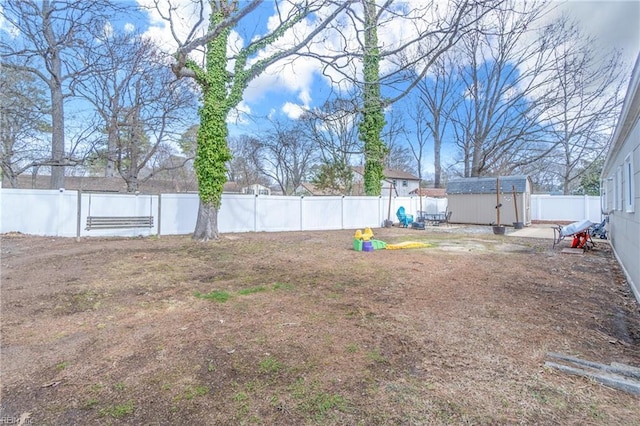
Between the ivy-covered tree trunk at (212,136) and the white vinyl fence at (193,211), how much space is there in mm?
1938

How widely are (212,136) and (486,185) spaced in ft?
47.6

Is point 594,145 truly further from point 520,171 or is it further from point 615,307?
point 615,307

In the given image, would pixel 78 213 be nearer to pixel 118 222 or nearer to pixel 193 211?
pixel 118 222

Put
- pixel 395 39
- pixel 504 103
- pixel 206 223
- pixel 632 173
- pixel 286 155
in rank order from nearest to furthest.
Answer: pixel 632 173 → pixel 395 39 → pixel 206 223 → pixel 504 103 → pixel 286 155

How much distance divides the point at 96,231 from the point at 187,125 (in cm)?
851

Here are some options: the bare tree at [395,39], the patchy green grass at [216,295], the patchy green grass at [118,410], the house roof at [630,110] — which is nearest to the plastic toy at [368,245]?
the bare tree at [395,39]

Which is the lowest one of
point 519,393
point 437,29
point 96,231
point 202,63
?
point 519,393

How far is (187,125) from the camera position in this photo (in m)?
16.5

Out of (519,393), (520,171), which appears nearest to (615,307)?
(519,393)

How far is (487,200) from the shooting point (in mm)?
16812

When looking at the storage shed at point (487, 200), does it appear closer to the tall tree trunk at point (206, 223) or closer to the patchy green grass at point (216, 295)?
the tall tree trunk at point (206, 223)

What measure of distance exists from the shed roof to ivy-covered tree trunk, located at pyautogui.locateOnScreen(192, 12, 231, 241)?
13832mm

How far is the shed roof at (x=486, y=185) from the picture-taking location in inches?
634

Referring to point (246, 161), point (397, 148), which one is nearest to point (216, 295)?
point (246, 161)
